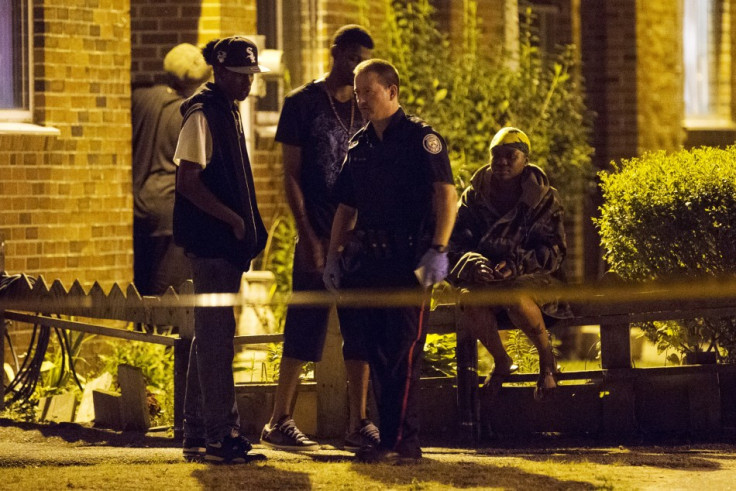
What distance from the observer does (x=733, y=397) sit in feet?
29.4

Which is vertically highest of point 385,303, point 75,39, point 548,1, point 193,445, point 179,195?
point 548,1

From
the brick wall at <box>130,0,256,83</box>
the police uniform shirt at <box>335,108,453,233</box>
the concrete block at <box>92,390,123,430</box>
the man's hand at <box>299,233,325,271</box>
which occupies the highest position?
the brick wall at <box>130,0,256,83</box>

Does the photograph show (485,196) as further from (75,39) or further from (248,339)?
(75,39)

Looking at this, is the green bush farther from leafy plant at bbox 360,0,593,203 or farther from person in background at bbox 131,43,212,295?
person in background at bbox 131,43,212,295

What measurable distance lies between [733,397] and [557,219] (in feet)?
4.68

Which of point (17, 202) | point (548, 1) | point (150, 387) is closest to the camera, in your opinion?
point (150, 387)

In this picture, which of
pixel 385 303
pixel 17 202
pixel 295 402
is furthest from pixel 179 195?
pixel 17 202

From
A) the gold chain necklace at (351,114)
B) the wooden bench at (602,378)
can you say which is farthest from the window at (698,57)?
the gold chain necklace at (351,114)

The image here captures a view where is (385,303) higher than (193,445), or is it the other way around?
(385,303)

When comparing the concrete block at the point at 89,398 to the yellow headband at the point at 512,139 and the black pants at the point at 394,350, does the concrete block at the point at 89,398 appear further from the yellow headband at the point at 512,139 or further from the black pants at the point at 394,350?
the yellow headband at the point at 512,139

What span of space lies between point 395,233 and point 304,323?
34.6 inches

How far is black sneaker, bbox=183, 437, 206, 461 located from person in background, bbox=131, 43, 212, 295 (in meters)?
3.72

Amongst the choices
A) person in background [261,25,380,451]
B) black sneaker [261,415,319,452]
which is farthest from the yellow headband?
black sneaker [261,415,319,452]

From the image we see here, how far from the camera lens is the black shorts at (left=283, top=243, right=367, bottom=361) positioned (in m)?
8.35
